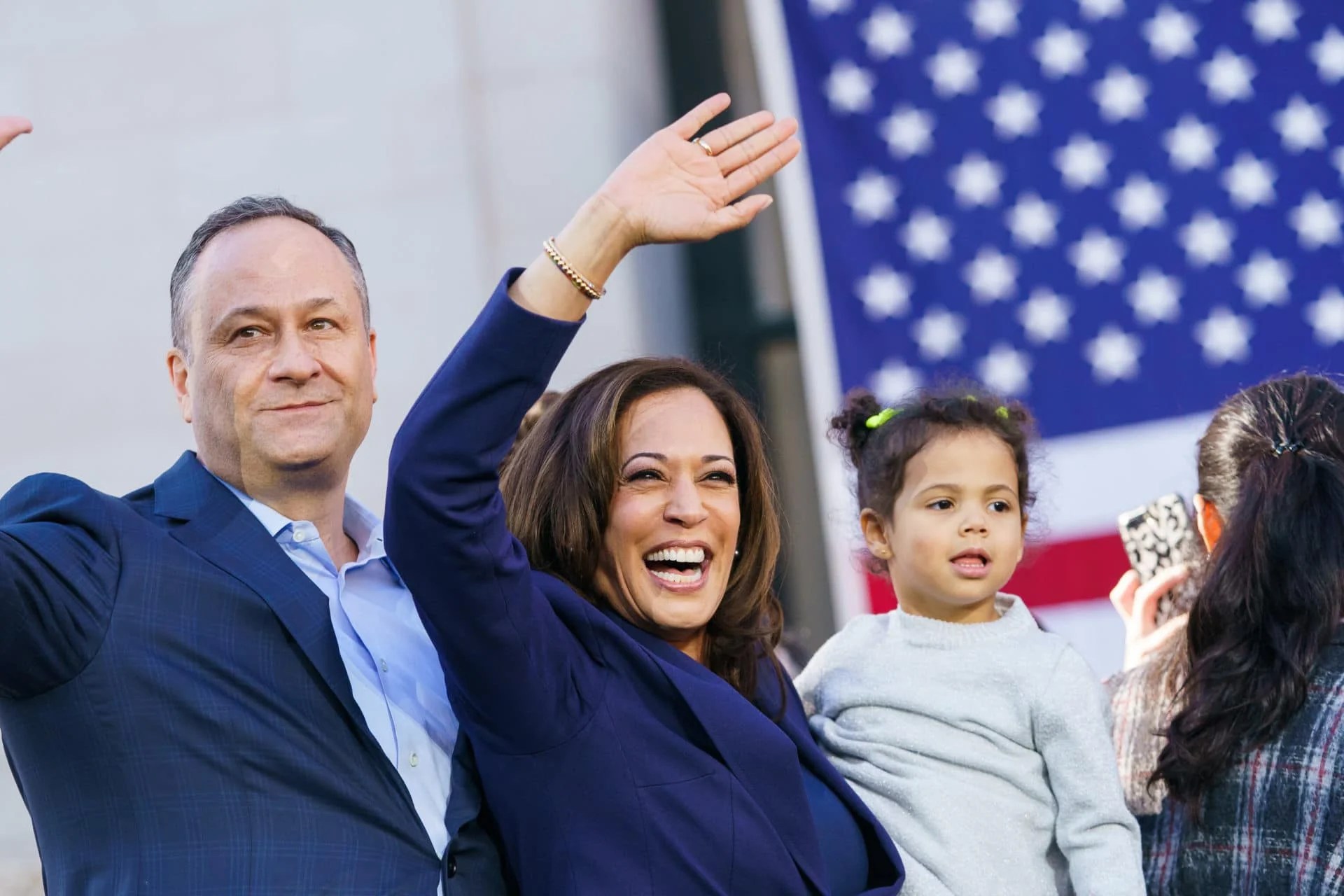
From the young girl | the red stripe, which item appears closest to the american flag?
the red stripe

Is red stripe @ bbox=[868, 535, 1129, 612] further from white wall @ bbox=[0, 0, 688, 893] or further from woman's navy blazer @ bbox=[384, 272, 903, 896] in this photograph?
woman's navy blazer @ bbox=[384, 272, 903, 896]

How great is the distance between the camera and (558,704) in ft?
6.77

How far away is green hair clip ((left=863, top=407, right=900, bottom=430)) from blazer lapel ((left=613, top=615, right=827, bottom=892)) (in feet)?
3.02

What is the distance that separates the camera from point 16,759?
6.88ft

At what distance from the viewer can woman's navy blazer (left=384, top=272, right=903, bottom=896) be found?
1.90 metres

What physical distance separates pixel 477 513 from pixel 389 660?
0.44 meters

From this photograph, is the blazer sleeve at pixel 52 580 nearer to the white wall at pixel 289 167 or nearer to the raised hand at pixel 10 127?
the raised hand at pixel 10 127

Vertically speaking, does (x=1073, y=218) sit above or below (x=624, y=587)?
above

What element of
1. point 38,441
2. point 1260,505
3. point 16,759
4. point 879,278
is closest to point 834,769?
point 1260,505

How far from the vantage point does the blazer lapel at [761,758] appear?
2.21 metres

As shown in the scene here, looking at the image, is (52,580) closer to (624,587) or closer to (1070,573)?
(624,587)

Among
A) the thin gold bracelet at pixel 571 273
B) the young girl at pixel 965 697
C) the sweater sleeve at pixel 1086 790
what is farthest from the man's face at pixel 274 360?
the sweater sleeve at pixel 1086 790

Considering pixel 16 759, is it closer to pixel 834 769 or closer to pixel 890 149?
pixel 834 769

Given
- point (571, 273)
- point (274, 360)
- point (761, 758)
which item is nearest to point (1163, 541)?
point (761, 758)
